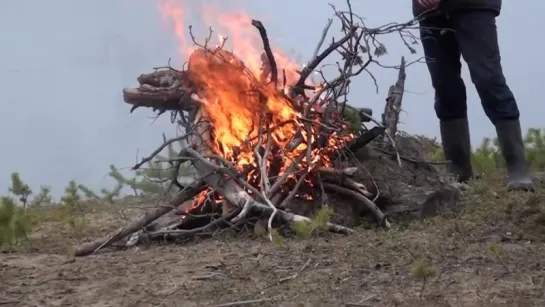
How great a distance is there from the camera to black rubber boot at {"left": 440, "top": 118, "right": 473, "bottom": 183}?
4453 mm

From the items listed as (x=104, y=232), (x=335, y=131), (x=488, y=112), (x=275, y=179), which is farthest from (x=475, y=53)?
(x=104, y=232)

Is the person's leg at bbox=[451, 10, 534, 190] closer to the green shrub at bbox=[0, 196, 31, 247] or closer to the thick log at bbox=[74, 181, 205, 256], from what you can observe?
the thick log at bbox=[74, 181, 205, 256]

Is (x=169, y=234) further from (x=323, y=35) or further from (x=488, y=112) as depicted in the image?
(x=488, y=112)

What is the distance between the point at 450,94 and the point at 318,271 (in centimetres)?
233

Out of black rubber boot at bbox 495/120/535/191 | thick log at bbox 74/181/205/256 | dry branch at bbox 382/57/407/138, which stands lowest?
thick log at bbox 74/181/205/256

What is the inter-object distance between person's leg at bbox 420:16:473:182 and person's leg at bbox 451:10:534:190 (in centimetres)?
33

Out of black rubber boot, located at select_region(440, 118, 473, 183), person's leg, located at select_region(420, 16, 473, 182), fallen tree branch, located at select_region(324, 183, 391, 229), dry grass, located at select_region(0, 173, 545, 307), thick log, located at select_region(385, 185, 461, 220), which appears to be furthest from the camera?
black rubber boot, located at select_region(440, 118, 473, 183)

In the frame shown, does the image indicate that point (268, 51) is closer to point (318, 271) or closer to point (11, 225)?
point (11, 225)

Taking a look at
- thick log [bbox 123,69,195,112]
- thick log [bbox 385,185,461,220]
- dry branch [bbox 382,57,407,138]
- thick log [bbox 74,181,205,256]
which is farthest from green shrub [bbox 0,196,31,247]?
dry branch [bbox 382,57,407,138]

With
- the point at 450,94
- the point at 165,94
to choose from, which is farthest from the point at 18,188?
the point at 450,94

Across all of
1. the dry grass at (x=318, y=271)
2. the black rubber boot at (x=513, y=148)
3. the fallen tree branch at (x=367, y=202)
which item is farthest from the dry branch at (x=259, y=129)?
the black rubber boot at (x=513, y=148)

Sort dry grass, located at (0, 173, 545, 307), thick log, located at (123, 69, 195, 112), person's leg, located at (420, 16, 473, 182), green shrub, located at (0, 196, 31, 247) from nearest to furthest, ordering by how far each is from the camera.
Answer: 1. dry grass, located at (0, 173, 545, 307)
2. green shrub, located at (0, 196, 31, 247)
3. thick log, located at (123, 69, 195, 112)
4. person's leg, located at (420, 16, 473, 182)

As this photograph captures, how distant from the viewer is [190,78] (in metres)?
3.79

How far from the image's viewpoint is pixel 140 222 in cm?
333
